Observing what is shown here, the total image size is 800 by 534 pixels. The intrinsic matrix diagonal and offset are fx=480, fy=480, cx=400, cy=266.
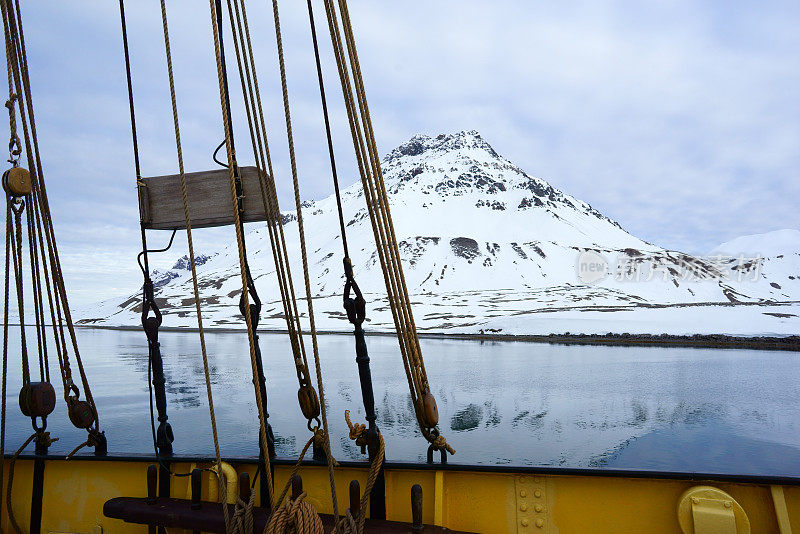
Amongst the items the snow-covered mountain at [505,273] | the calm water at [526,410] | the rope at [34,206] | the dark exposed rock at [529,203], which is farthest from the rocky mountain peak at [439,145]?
the rope at [34,206]

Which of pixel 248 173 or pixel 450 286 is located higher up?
pixel 248 173

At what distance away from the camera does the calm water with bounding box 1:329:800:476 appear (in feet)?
23.6

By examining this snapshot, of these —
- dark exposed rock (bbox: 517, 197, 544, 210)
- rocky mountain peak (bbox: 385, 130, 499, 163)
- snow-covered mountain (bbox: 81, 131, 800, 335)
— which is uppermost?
rocky mountain peak (bbox: 385, 130, 499, 163)

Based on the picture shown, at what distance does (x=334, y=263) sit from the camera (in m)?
79.2

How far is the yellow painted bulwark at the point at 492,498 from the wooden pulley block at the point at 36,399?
1.55 feet

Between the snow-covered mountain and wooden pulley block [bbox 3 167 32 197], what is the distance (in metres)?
31.4

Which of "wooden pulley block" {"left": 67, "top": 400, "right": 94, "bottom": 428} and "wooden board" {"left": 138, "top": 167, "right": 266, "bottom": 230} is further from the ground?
"wooden board" {"left": 138, "top": 167, "right": 266, "bottom": 230}

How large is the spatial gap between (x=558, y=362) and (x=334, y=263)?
205ft

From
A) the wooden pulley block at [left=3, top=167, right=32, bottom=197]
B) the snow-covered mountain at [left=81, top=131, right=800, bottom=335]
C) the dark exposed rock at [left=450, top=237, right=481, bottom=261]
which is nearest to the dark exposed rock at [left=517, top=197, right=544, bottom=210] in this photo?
the snow-covered mountain at [left=81, top=131, right=800, bottom=335]

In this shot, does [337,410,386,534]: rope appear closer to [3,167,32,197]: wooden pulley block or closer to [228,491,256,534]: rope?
[228,491,256,534]: rope

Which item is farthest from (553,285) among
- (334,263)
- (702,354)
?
(702,354)

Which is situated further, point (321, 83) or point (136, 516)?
point (321, 83)

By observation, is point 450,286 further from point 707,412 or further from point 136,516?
point 136,516

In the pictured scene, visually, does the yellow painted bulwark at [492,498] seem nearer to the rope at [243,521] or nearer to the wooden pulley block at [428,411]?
the wooden pulley block at [428,411]
